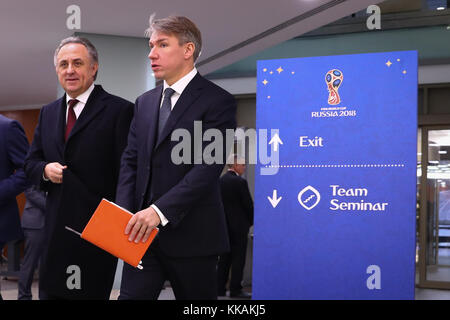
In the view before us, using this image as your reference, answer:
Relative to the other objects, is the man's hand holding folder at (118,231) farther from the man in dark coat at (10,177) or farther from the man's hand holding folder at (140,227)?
the man in dark coat at (10,177)

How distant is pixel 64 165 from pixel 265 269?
6.43 ft

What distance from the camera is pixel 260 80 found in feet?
12.6

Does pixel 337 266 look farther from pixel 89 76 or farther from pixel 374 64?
pixel 89 76

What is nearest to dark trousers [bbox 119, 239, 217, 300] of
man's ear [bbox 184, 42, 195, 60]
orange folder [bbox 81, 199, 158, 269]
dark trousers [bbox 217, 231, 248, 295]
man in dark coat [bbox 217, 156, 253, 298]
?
orange folder [bbox 81, 199, 158, 269]

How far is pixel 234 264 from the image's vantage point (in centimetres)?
691

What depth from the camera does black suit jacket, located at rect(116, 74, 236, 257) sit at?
189cm

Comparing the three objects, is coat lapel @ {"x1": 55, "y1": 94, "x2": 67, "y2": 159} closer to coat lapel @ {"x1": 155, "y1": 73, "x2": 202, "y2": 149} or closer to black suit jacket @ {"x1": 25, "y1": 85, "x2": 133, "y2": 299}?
black suit jacket @ {"x1": 25, "y1": 85, "x2": 133, "y2": 299}

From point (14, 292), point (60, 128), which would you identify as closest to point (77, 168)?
point (60, 128)

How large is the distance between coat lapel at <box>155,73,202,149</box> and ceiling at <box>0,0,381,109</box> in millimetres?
3118

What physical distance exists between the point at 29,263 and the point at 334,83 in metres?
3.45

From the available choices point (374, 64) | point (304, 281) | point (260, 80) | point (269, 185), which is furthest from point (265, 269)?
point (374, 64)

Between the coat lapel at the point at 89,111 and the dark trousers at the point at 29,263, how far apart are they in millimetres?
3423

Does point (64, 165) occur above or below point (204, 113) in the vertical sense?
below
